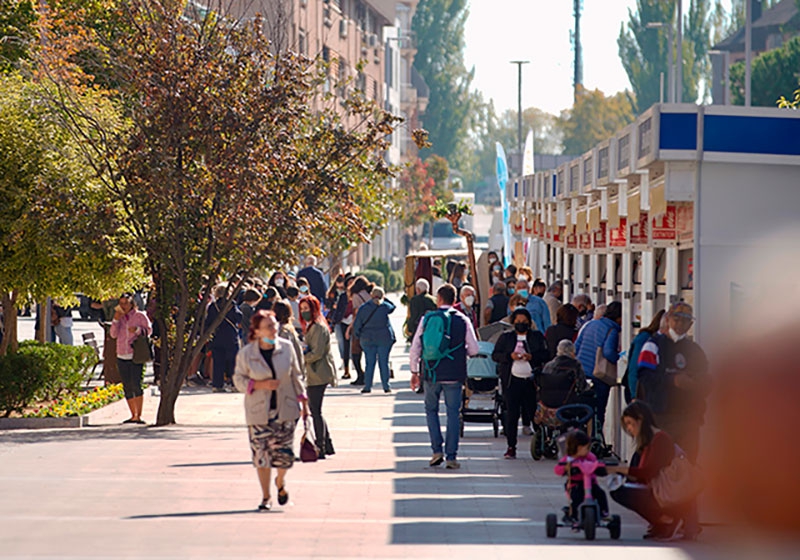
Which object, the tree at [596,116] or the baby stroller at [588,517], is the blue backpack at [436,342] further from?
the tree at [596,116]

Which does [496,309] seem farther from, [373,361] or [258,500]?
[258,500]

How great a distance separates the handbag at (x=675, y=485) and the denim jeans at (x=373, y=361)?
12.9m

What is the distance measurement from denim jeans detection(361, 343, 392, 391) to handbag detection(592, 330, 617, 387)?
8.73 metres

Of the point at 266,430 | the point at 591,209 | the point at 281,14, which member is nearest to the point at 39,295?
the point at 281,14

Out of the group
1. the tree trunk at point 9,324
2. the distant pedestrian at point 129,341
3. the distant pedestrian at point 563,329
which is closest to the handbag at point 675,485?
the distant pedestrian at point 563,329

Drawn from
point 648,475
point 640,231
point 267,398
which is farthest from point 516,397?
point 648,475

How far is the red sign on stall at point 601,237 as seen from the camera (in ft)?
60.9

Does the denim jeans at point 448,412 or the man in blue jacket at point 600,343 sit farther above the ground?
the man in blue jacket at point 600,343

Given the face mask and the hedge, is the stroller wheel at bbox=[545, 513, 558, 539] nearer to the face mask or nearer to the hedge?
the face mask

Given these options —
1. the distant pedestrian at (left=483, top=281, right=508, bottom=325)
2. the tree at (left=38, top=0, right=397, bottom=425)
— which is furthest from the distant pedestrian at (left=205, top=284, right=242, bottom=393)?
the distant pedestrian at (left=483, top=281, right=508, bottom=325)

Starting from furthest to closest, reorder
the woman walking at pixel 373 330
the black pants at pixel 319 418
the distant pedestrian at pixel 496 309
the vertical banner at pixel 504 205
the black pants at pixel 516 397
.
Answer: the vertical banner at pixel 504 205
the woman walking at pixel 373 330
the distant pedestrian at pixel 496 309
the black pants at pixel 516 397
the black pants at pixel 319 418

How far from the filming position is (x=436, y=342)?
582 inches

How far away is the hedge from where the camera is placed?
61.3 ft

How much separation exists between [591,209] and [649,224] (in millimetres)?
4153
